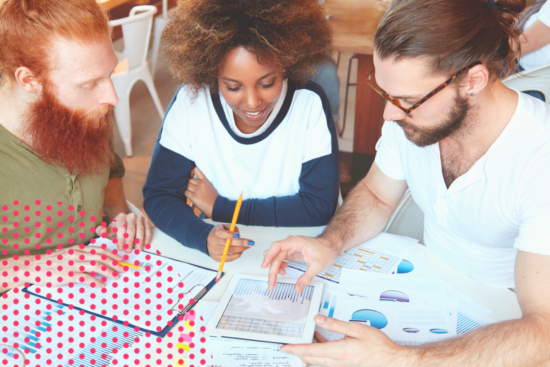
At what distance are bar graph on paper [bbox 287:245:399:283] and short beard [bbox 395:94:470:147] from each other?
333 millimetres

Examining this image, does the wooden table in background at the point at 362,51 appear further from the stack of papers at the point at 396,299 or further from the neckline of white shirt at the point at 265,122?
the stack of papers at the point at 396,299

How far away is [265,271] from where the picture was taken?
1254mm

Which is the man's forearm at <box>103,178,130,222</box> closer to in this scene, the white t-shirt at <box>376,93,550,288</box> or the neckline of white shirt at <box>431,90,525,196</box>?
the white t-shirt at <box>376,93,550,288</box>

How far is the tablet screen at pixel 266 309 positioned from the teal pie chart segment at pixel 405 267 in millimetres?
258

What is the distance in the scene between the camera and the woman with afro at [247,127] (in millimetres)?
1416

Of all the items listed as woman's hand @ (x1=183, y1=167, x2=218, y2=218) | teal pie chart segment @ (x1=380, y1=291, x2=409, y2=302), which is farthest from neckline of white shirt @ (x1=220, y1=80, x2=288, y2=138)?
teal pie chart segment @ (x1=380, y1=291, x2=409, y2=302)

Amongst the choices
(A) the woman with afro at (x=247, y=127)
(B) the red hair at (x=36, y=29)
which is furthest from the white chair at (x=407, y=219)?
(B) the red hair at (x=36, y=29)

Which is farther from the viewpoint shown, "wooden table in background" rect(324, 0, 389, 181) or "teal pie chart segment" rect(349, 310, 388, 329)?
"wooden table in background" rect(324, 0, 389, 181)

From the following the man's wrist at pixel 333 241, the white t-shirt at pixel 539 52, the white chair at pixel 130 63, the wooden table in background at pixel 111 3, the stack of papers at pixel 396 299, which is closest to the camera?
the stack of papers at pixel 396 299

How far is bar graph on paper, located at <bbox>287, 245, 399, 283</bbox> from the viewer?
123cm

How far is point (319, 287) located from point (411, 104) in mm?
525

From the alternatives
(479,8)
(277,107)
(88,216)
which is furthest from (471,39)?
(88,216)

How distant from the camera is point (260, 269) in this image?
4.12 ft

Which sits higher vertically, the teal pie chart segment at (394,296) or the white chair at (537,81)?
the white chair at (537,81)
